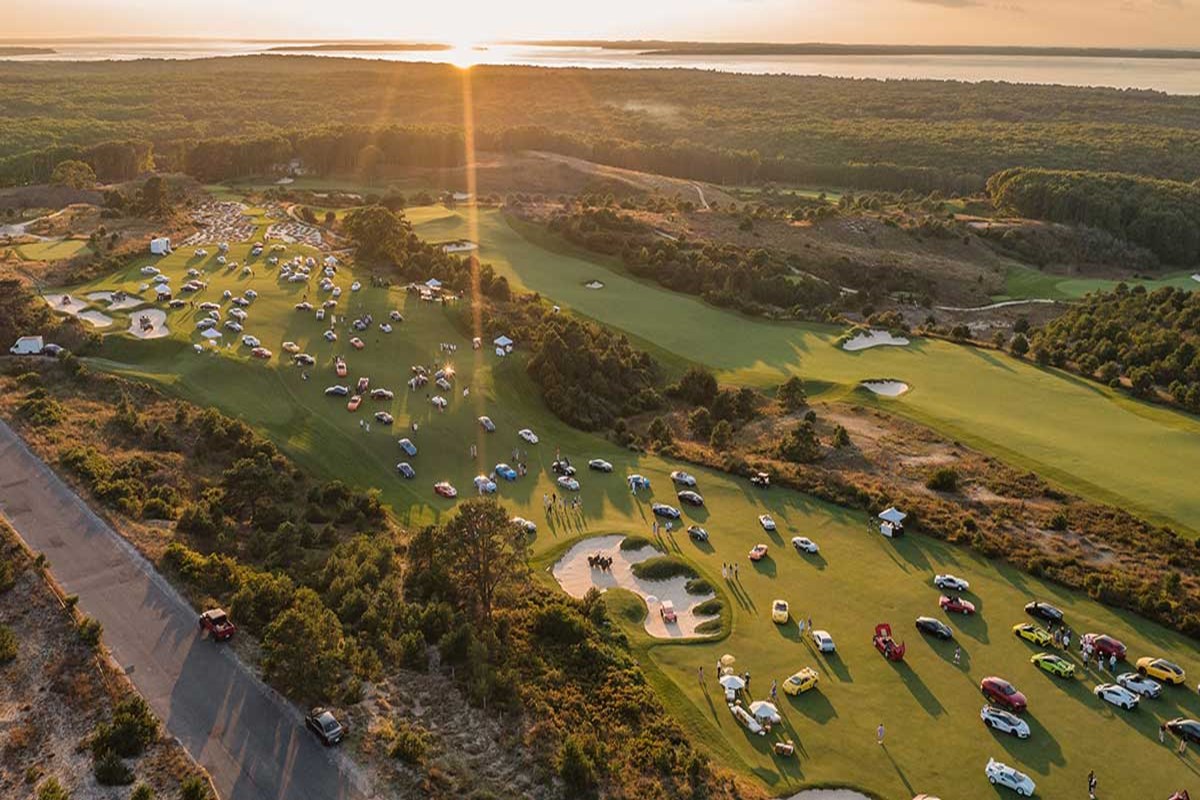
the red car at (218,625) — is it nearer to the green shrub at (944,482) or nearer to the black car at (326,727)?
the black car at (326,727)

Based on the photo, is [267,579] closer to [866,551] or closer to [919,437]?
[866,551]

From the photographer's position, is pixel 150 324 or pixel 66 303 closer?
pixel 150 324

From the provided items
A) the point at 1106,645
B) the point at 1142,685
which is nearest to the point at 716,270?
the point at 1106,645

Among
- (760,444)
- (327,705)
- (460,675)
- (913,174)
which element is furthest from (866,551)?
(913,174)

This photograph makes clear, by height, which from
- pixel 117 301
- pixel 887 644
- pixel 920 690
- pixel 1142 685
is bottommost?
pixel 920 690

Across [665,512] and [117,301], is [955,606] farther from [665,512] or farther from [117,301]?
[117,301]

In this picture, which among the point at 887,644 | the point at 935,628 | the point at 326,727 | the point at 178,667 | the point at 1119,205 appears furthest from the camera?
the point at 1119,205
